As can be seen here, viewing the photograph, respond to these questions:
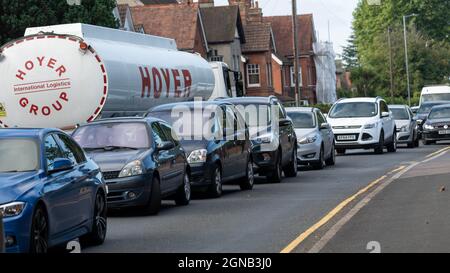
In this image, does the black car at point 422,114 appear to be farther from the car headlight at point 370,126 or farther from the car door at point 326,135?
the car door at point 326,135

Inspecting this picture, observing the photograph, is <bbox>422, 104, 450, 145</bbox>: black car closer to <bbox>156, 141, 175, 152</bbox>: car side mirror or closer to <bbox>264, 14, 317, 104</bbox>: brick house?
<bbox>156, 141, 175, 152</bbox>: car side mirror

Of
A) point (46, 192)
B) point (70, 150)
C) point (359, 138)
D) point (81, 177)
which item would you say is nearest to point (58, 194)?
point (46, 192)

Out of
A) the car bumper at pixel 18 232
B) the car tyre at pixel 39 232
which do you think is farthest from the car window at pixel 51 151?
the car bumper at pixel 18 232

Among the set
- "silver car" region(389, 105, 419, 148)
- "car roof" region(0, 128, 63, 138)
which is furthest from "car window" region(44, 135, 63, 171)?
"silver car" region(389, 105, 419, 148)

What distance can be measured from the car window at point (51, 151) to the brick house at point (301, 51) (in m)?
84.3

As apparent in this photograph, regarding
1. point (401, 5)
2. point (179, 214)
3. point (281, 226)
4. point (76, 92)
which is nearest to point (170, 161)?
point (179, 214)

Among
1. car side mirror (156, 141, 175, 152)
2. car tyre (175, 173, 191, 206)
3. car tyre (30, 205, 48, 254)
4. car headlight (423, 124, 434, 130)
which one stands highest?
car side mirror (156, 141, 175, 152)

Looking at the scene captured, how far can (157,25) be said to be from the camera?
236 feet

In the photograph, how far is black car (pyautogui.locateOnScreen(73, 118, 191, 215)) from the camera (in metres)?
17.0

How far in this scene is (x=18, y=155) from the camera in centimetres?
1252

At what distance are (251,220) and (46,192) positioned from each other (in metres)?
4.74

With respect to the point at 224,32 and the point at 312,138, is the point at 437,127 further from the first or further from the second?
the point at 224,32

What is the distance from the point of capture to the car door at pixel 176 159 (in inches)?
729

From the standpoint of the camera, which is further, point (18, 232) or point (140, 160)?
point (140, 160)
